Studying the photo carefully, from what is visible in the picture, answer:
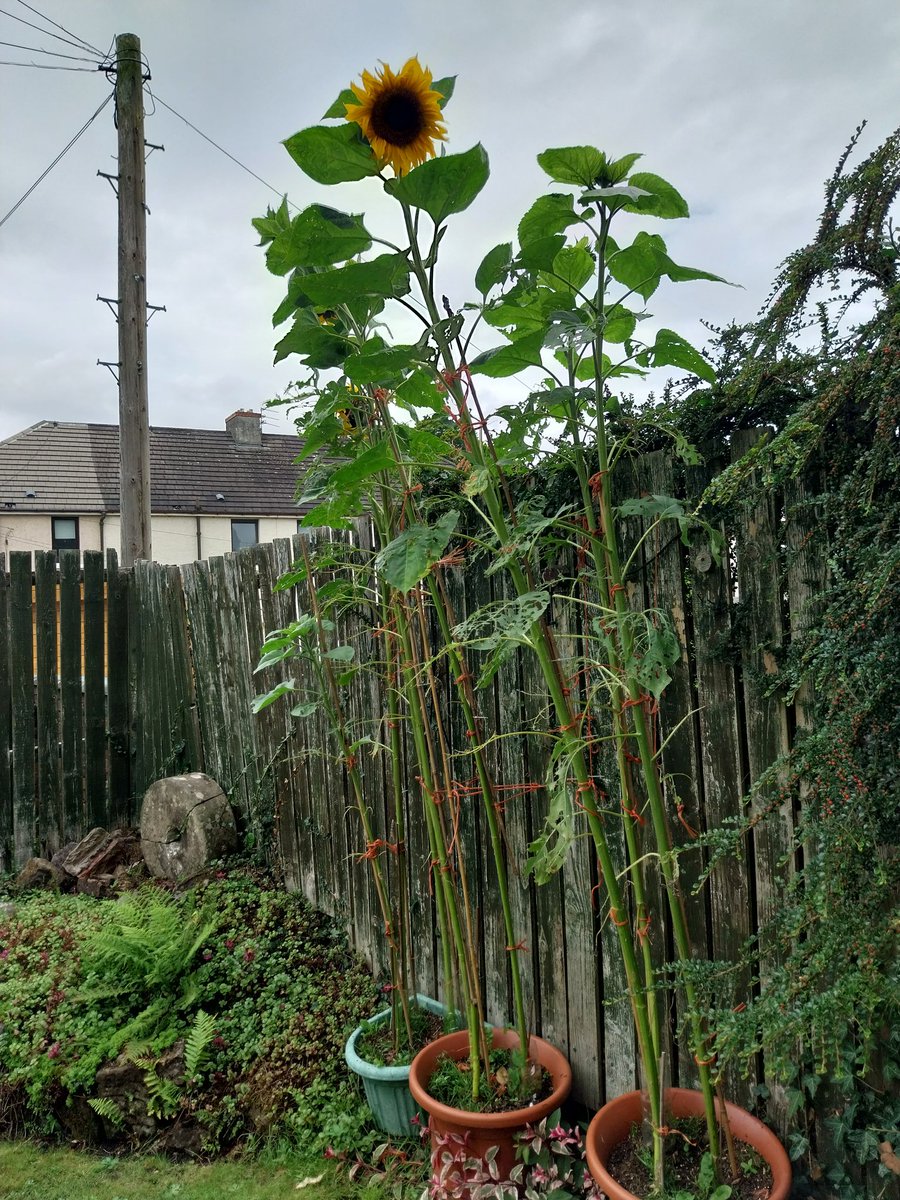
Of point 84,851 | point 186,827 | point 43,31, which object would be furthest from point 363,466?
point 43,31

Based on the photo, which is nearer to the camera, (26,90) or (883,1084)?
(883,1084)

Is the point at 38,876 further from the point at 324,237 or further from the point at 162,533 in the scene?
the point at 162,533

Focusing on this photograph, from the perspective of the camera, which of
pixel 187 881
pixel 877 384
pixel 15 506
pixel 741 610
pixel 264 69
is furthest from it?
pixel 15 506

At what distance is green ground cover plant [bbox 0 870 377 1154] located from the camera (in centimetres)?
269

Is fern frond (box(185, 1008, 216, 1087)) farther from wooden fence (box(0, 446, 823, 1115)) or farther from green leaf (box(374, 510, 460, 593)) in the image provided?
green leaf (box(374, 510, 460, 593))

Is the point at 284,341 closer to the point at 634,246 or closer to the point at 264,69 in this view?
the point at 634,246

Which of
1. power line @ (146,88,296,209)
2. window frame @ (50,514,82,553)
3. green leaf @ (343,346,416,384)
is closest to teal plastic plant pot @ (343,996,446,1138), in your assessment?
green leaf @ (343,346,416,384)

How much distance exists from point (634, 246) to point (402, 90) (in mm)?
536

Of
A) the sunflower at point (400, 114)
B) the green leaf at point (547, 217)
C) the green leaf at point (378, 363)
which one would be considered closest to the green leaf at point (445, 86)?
the sunflower at point (400, 114)

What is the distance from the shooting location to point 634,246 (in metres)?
1.52

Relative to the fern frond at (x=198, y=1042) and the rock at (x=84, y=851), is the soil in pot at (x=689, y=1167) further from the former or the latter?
the rock at (x=84, y=851)

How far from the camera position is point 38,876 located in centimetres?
457

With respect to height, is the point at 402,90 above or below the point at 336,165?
above

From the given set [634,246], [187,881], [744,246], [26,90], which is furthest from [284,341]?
[26,90]
